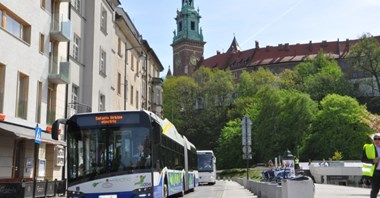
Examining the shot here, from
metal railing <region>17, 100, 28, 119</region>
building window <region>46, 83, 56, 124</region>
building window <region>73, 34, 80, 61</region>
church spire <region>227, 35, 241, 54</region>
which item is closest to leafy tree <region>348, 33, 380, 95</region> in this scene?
church spire <region>227, 35, 241, 54</region>

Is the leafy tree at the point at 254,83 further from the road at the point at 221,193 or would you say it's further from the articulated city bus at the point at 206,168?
the road at the point at 221,193

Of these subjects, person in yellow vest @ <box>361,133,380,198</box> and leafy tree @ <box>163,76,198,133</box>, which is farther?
leafy tree @ <box>163,76,198,133</box>

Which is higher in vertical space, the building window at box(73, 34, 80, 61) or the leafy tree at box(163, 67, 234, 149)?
the leafy tree at box(163, 67, 234, 149)

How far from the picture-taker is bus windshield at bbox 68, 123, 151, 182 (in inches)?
560

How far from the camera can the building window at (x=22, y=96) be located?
2416cm

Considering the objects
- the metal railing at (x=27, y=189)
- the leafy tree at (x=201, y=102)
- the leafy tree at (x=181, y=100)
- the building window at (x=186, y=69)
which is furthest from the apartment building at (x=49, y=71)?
the building window at (x=186, y=69)

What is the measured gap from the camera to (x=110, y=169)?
46.7ft

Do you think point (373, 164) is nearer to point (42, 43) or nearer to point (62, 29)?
point (42, 43)

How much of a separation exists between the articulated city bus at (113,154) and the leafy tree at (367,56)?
90991mm

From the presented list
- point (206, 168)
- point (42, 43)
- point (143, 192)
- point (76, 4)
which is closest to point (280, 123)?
point (206, 168)

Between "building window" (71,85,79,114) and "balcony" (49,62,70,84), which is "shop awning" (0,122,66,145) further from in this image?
"building window" (71,85,79,114)

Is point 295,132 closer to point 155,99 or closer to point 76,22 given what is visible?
point 155,99

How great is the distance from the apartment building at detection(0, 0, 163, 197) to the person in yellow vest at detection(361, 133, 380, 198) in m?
15.1

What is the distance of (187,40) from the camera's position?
146 m
